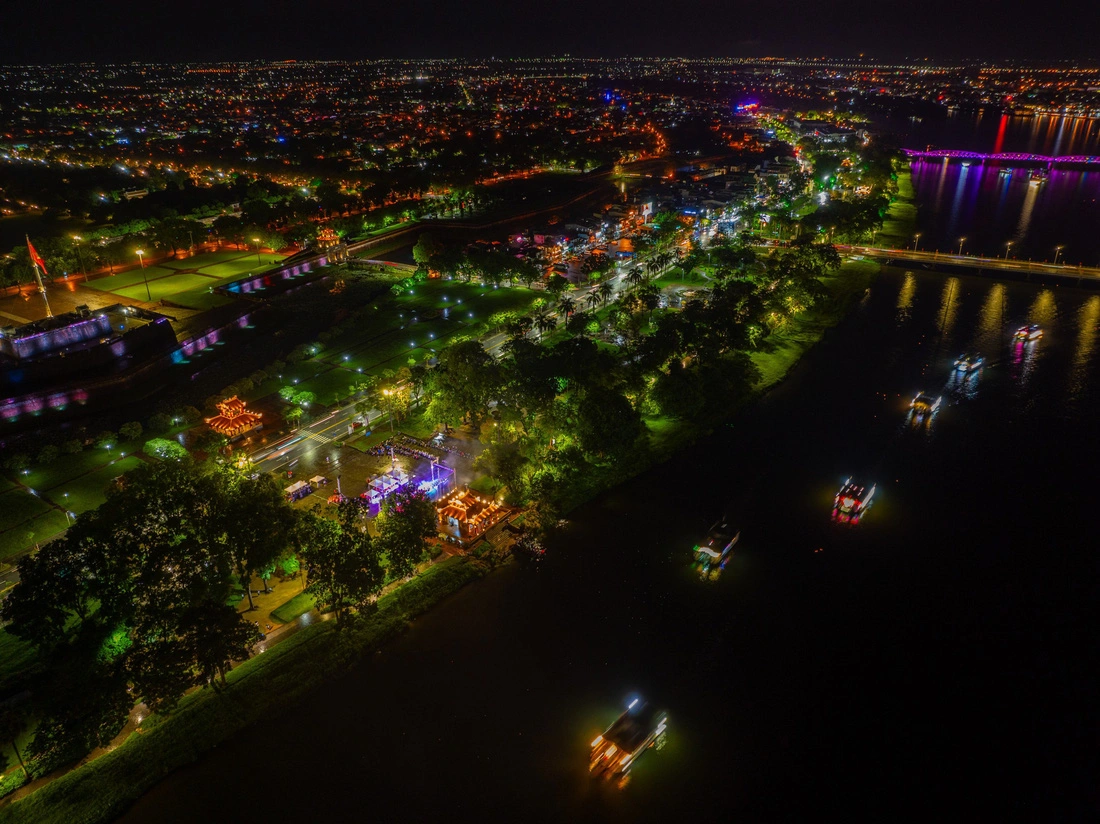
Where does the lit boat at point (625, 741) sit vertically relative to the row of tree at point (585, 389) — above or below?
below

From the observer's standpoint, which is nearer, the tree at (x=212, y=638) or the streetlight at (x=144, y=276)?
the tree at (x=212, y=638)

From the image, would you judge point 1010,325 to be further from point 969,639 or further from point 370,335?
point 370,335

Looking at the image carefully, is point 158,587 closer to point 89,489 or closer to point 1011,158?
point 89,489

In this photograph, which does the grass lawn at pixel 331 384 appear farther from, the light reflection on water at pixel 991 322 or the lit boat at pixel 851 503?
the light reflection on water at pixel 991 322

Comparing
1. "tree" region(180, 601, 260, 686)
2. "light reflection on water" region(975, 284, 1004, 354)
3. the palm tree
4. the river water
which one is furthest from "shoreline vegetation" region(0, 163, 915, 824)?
the river water

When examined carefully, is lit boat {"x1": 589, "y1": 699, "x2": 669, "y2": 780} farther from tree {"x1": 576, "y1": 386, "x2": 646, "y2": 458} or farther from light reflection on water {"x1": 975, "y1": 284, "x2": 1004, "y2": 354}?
light reflection on water {"x1": 975, "y1": 284, "x2": 1004, "y2": 354}

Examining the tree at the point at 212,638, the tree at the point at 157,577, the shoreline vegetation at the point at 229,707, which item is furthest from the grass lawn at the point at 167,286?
the tree at the point at 212,638

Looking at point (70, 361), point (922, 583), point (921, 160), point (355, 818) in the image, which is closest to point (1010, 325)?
point (922, 583)
